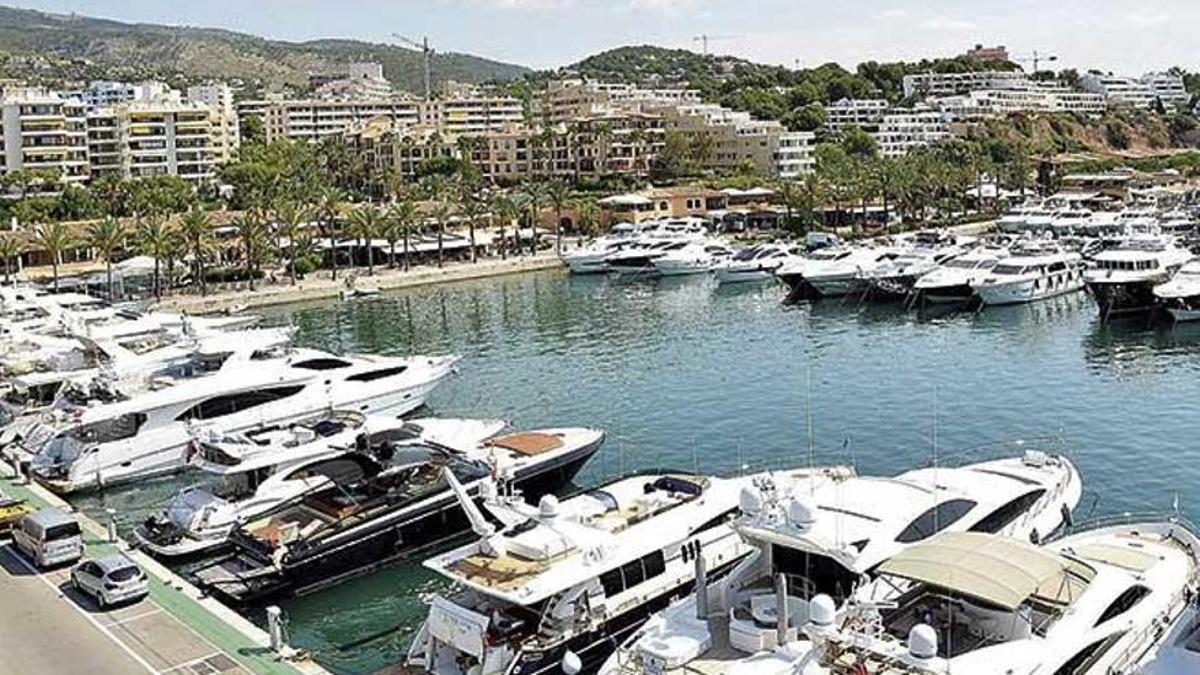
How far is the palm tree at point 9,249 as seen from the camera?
274 feet

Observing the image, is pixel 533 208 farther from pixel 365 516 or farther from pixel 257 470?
pixel 365 516

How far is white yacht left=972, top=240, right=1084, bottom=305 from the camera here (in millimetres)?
66562

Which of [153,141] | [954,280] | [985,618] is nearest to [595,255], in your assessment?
[954,280]

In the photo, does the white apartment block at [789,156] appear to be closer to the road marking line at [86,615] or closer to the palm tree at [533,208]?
the palm tree at [533,208]

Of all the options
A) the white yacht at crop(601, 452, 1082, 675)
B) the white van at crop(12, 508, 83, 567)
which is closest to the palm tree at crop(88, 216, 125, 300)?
the white van at crop(12, 508, 83, 567)

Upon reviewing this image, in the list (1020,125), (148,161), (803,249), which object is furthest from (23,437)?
(1020,125)

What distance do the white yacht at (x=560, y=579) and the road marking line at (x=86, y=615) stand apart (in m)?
4.40

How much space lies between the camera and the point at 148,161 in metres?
140

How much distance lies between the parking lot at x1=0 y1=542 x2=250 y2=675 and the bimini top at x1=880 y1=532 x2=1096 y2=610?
11.1 metres

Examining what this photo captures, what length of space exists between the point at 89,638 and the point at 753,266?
64.2 meters

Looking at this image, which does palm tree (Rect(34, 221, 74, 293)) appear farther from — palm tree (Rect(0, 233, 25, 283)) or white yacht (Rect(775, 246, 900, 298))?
white yacht (Rect(775, 246, 900, 298))

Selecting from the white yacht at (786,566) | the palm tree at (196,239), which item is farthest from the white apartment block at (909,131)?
the white yacht at (786,566)

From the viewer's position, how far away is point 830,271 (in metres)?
72.4

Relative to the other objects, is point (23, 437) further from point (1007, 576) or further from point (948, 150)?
point (948, 150)
